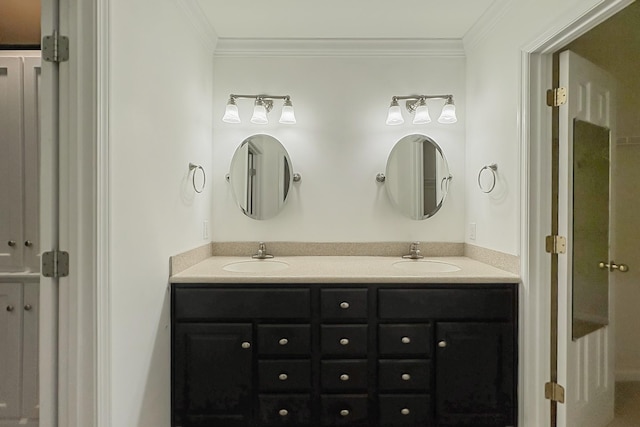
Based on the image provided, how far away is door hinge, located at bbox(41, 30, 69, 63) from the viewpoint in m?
1.20

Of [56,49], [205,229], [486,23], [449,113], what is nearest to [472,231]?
[449,113]

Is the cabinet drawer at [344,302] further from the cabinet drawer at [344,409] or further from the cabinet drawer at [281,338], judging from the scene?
the cabinet drawer at [344,409]

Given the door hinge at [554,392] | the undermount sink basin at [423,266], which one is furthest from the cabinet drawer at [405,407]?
the undermount sink basin at [423,266]

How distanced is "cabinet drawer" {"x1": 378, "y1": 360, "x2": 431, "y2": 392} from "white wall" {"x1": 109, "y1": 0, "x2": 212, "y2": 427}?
110cm

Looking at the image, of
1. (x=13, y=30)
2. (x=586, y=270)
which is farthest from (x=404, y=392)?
(x=13, y=30)

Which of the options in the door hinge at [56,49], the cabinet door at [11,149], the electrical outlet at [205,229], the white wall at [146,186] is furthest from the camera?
the electrical outlet at [205,229]

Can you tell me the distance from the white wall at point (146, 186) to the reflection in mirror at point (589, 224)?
1989 millimetres

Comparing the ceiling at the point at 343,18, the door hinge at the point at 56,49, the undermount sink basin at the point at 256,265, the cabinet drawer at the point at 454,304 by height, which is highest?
the ceiling at the point at 343,18

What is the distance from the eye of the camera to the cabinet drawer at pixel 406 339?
6.00 feet

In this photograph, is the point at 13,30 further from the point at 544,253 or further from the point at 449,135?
the point at 544,253

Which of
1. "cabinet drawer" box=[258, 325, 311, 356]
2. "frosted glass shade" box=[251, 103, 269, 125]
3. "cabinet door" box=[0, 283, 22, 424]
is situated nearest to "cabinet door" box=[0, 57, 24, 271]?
"cabinet door" box=[0, 283, 22, 424]

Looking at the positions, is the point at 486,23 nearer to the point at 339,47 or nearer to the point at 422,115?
the point at 422,115

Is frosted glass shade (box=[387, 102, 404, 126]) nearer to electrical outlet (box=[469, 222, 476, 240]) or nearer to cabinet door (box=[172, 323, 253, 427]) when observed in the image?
electrical outlet (box=[469, 222, 476, 240])

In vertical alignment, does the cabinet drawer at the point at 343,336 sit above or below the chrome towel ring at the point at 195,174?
below
